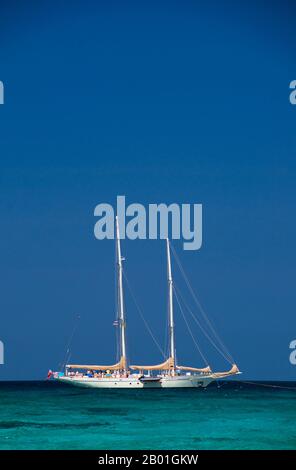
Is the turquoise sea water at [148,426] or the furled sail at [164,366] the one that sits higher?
the furled sail at [164,366]

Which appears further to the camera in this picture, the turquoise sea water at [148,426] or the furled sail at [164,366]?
the furled sail at [164,366]

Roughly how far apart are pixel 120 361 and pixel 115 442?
71827 millimetres

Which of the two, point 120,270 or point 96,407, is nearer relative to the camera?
point 96,407

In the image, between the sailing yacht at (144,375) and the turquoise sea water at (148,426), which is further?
the sailing yacht at (144,375)

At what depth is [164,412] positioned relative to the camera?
73188mm

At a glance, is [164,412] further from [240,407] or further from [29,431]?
[29,431]

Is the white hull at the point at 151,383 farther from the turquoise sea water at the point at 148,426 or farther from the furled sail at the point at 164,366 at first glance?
the turquoise sea water at the point at 148,426

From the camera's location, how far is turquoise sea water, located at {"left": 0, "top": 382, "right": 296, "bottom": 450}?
49.4 metres

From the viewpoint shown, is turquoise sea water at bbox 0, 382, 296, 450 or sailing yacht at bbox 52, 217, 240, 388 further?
sailing yacht at bbox 52, 217, 240, 388

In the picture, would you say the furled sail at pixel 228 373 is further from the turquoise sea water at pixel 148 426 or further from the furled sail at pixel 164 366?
the turquoise sea water at pixel 148 426

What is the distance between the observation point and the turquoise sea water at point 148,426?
4944cm

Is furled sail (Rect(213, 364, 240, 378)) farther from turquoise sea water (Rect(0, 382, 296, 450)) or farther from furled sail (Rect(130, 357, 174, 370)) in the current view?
turquoise sea water (Rect(0, 382, 296, 450))

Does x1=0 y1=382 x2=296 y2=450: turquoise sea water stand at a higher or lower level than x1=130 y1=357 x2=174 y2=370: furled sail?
lower
